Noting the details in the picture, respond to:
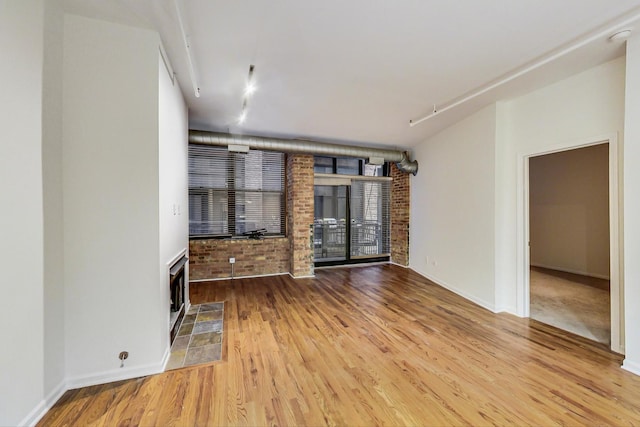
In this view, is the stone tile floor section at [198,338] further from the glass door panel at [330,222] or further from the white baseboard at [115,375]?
the glass door panel at [330,222]

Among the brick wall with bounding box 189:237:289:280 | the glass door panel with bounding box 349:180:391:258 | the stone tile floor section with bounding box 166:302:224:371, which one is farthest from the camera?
the glass door panel with bounding box 349:180:391:258

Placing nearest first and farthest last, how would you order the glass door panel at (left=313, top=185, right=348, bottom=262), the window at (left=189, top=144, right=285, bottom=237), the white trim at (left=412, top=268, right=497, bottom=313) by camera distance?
the white trim at (left=412, top=268, right=497, bottom=313) < the window at (left=189, top=144, right=285, bottom=237) < the glass door panel at (left=313, top=185, right=348, bottom=262)

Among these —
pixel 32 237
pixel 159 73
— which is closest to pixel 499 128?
pixel 159 73

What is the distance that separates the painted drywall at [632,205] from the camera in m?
2.12

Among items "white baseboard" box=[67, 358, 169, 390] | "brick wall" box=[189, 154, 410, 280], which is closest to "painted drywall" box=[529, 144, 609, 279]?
"brick wall" box=[189, 154, 410, 280]

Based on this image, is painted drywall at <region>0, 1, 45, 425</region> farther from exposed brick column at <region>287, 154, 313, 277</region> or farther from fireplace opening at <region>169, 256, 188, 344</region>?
exposed brick column at <region>287, 154, 313, 277</region>

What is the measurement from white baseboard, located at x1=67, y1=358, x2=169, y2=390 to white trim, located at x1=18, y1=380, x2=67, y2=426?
0.07m

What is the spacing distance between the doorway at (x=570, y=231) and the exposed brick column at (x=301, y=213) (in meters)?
3.82

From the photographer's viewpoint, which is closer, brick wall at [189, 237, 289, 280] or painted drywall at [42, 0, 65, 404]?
painted drywall at [42, 0, 65, 404]

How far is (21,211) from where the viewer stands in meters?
1.54

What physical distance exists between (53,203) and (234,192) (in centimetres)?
355

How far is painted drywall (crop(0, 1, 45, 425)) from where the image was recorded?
1440 millimetres

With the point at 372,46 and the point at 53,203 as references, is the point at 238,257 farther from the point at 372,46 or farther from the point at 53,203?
the point at 372,46

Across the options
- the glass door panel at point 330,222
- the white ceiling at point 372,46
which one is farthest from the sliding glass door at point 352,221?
the white ceiling at point 372,46
